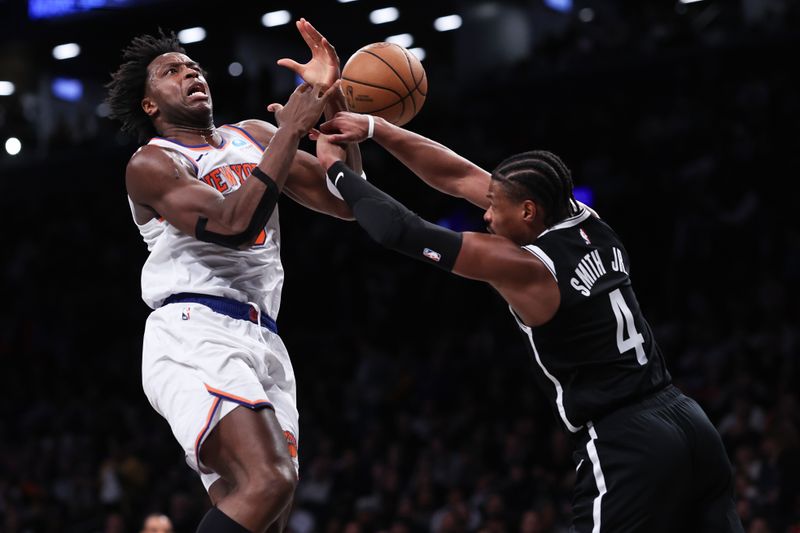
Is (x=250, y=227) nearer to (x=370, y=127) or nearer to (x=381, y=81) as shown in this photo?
(x=370, y=127)

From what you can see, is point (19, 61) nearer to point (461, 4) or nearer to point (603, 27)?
point (461, 4)

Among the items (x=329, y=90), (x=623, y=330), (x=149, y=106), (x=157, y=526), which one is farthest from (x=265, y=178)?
(x=157, y=526)

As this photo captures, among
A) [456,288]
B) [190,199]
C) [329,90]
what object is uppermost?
[329,90]

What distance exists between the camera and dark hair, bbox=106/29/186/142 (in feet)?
14.5

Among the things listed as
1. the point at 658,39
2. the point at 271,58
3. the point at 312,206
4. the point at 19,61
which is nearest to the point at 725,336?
the point at 658,39

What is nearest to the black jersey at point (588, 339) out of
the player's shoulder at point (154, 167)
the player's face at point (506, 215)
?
the player's face at point (506, 215)

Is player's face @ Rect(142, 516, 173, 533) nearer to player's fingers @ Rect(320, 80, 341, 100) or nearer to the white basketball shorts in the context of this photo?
the white basketball shorts

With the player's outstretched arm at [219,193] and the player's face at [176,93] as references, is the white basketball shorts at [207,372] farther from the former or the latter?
the player's face at [176,93]

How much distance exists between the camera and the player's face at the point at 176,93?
14.1 feet

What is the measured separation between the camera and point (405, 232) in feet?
12.5

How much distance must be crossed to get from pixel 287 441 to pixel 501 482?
6540mm

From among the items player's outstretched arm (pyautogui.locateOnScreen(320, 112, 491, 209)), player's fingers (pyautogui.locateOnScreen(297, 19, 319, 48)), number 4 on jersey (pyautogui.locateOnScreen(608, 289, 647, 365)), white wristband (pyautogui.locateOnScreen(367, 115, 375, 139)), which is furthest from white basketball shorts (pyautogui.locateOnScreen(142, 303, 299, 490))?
number 4 on jersey (pyautogui.locateOnScreen(608, 289, 647, 365))

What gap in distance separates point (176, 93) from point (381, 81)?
915 millimetres

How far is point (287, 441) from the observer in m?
3.90
